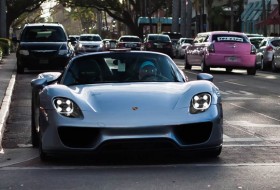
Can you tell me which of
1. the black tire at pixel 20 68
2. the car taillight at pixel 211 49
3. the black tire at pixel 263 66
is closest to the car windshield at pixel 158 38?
the black tire at pixel 263 66

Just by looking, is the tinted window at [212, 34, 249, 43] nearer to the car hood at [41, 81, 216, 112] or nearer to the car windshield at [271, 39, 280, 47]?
the car windshield at [271, 39, 280, 47]

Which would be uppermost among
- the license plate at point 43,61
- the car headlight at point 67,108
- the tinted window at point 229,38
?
the tinted window at point 229,38

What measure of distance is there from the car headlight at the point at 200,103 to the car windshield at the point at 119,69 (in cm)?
92

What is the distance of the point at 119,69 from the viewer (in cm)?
900

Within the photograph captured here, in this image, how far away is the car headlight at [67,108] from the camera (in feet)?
25.2

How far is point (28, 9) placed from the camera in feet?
256

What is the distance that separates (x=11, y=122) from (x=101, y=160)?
4393mm

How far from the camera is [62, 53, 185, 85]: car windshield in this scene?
8820 mm

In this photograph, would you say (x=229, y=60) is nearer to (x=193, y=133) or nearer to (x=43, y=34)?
(x=43, y=34)

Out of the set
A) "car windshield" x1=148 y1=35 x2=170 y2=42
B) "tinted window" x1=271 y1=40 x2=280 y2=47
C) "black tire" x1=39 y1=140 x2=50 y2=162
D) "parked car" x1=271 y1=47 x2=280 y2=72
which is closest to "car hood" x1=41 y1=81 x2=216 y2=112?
"black tire" x1=39 y1=140 x2=50 y2=162

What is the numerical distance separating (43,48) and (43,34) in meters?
1.00

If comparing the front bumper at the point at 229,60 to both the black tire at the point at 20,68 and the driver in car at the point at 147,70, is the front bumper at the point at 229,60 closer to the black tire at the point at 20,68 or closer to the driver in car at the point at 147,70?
the black tire at the point at 20,68

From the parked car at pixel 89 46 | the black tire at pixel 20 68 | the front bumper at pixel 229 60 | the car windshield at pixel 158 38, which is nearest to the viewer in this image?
the black tire at pixel 20 68

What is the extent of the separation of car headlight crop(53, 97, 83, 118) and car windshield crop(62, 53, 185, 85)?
86cm
